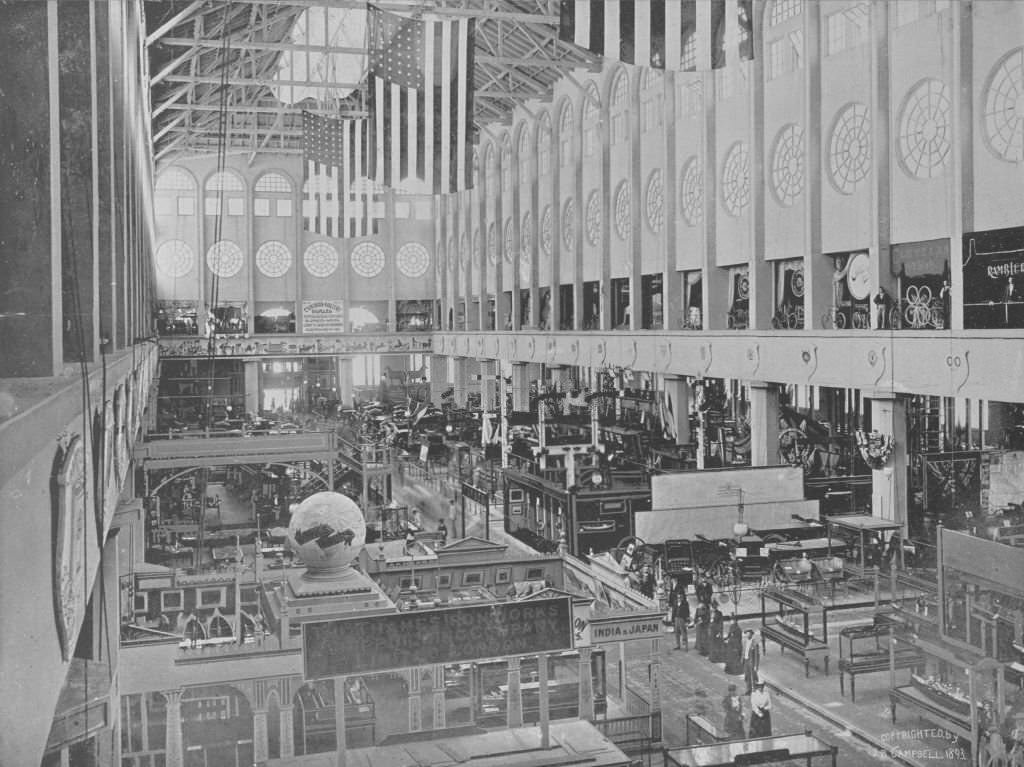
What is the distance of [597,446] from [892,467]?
247 inches

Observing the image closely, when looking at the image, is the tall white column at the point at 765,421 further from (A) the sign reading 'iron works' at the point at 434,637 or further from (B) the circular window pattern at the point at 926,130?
(A) the sign reading 'iron works' at the point at 434,637

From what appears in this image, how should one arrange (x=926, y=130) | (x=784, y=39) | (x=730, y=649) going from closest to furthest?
(x=730, y=649) < (x=926, y=130) < (x=784, y=39)

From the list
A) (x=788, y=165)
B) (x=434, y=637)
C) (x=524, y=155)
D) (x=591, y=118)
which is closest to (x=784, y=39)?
(x=788, y=165)

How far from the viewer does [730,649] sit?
1330cm

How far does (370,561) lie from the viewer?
40.0 feet

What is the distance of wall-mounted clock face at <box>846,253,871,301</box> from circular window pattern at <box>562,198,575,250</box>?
1631 cm

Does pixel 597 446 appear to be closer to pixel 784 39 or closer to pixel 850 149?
pixel 850 149

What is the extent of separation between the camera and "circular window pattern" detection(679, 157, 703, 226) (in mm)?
28594

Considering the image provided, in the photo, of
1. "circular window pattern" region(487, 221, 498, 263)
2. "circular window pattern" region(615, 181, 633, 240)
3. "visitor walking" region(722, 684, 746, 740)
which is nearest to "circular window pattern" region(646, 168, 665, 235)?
"circular window pattern" region(615, 181, 633, 240)

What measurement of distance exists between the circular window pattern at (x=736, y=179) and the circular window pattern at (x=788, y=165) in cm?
99

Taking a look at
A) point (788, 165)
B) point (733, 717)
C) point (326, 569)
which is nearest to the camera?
point (326, 569)

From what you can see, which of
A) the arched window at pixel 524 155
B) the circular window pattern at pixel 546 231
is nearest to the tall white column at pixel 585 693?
the circular window pattern at pixel 546 231

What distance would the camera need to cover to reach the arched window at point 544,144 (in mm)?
40781

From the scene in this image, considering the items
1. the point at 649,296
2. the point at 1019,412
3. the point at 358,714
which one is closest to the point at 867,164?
the point at 1019,412
